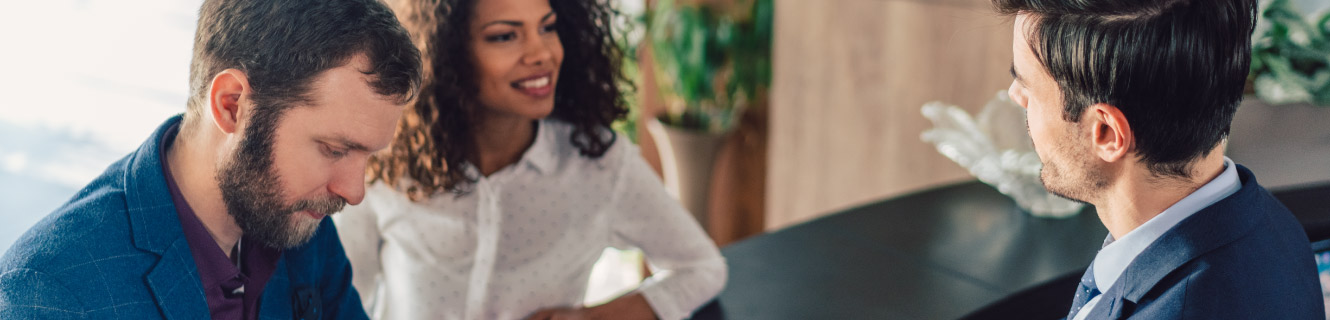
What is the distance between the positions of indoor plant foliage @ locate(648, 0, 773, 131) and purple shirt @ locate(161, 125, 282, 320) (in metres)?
3.11

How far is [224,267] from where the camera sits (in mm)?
1288

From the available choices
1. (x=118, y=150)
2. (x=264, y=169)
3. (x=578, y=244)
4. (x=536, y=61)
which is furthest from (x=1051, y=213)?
(x=118, y=150)

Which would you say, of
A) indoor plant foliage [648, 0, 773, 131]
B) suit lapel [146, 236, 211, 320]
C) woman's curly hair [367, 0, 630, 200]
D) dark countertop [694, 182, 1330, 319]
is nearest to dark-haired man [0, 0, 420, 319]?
suit lapel [146, 236, 211, 320]

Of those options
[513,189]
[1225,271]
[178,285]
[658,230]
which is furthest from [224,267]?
[1225,271]

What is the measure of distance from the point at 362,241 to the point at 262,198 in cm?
58

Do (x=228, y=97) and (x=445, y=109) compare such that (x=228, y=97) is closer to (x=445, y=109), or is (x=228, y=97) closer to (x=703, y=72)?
(x=445, y=109)

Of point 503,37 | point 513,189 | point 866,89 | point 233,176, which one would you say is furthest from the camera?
point 866,89

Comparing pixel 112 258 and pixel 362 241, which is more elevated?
pixel 112 258

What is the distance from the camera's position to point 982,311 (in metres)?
1.75

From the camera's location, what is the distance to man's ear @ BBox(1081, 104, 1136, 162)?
109cm

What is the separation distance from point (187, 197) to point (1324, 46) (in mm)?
2204

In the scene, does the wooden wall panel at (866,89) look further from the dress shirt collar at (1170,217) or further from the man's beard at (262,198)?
the man's beard at (262,198)

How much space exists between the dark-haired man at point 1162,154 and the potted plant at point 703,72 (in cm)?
319

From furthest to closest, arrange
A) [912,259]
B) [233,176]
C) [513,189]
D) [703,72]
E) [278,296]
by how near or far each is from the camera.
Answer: [703,72] → [912,259] → [513,189] → [278,296] → [233,176]
